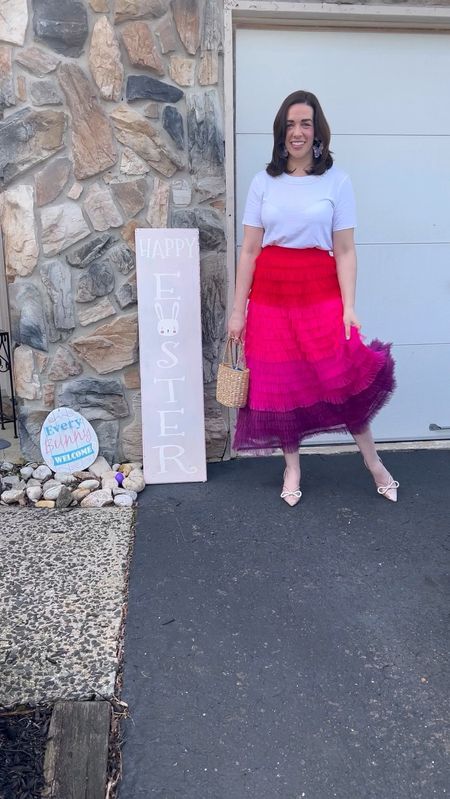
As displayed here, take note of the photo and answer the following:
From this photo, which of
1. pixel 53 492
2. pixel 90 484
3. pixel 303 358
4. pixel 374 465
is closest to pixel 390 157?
pixel 303 358

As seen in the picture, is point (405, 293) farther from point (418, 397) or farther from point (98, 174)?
point (98, 174)

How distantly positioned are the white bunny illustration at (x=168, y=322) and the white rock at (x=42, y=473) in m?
0.85

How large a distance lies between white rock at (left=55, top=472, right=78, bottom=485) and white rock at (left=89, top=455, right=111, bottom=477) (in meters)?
0.10

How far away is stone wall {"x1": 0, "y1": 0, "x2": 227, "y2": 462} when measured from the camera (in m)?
2.90

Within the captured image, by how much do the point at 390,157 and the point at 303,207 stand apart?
0.98 metres

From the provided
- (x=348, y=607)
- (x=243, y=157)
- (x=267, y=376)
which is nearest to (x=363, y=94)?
(x=243, y=157)

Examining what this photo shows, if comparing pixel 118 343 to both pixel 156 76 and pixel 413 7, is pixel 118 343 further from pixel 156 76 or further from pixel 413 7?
pixel 413 7

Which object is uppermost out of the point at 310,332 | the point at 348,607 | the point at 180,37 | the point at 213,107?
the point at 180,37

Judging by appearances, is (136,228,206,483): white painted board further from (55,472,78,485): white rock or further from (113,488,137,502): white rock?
(55,472,78,485): white rock

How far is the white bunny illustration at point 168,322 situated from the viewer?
3082 mm

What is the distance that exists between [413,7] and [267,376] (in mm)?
1892

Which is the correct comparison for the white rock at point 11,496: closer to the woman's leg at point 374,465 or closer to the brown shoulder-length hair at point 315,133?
the woman's leg at point 374,465

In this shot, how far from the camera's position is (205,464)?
3174 mm

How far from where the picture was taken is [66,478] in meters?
3.13
